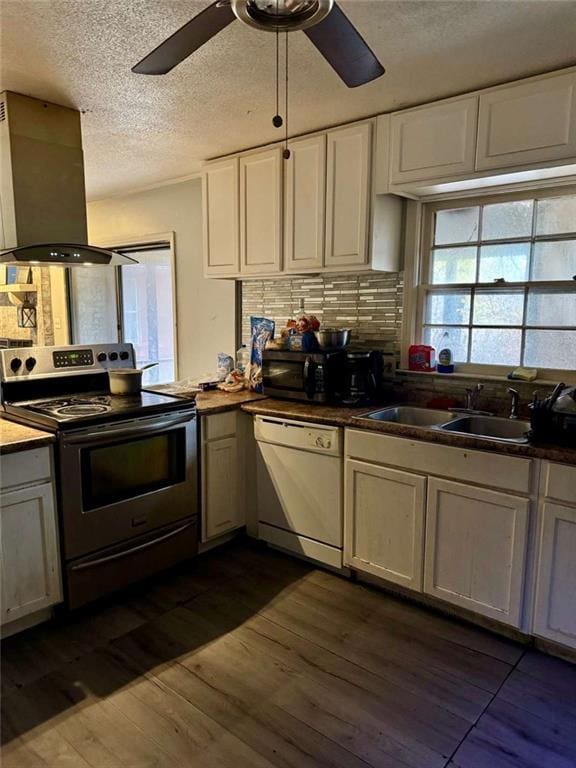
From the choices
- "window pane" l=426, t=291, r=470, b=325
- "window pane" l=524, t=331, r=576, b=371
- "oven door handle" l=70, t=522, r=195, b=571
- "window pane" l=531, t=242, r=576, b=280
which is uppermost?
"window pane" l=531, t=242, r=576, b=280

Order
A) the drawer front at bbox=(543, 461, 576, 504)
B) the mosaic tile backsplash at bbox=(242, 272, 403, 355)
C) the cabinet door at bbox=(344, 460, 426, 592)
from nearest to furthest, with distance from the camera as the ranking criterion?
the drawer front at bbox=(543, 461, 576, 504) < the cabinet door at bbox=(344, 460, 426, 592) < the mosaic tile backsplash at bbox=(242, 272, 403, 355)

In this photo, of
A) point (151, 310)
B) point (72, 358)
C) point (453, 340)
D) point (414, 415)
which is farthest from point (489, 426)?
point (151, 310)

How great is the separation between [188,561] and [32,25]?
8.04 ft

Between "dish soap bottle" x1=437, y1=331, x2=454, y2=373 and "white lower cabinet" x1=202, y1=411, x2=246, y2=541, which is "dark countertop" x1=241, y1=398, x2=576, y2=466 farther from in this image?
"dish soap bottle" x1=437, y1=331, x2=454, y2=373

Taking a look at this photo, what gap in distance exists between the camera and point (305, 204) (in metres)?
2.93

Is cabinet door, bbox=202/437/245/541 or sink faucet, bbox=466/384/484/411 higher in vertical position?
sink faucet, bbox=466/384/484/411

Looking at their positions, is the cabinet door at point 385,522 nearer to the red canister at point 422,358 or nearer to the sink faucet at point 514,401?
the sink faucet at point 514,401

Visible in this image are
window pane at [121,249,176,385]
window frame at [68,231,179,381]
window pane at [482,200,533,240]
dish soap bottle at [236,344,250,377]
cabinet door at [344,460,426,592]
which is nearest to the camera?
cabinet door at [344,460,426,592]

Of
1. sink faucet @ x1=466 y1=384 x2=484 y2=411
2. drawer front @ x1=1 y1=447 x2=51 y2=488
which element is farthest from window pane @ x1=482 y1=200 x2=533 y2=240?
drawer front @ x1=1 y1=447 x2=51 y2=488

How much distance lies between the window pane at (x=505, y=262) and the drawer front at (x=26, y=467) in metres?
2.30

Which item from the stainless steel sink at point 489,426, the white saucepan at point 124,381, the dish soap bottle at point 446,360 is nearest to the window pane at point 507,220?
the dish soap bottle at point 446,360

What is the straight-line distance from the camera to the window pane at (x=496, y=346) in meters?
2.65

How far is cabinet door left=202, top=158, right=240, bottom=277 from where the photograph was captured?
10.8ft

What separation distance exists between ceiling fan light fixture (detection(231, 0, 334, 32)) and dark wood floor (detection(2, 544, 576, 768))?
2.08 meters
